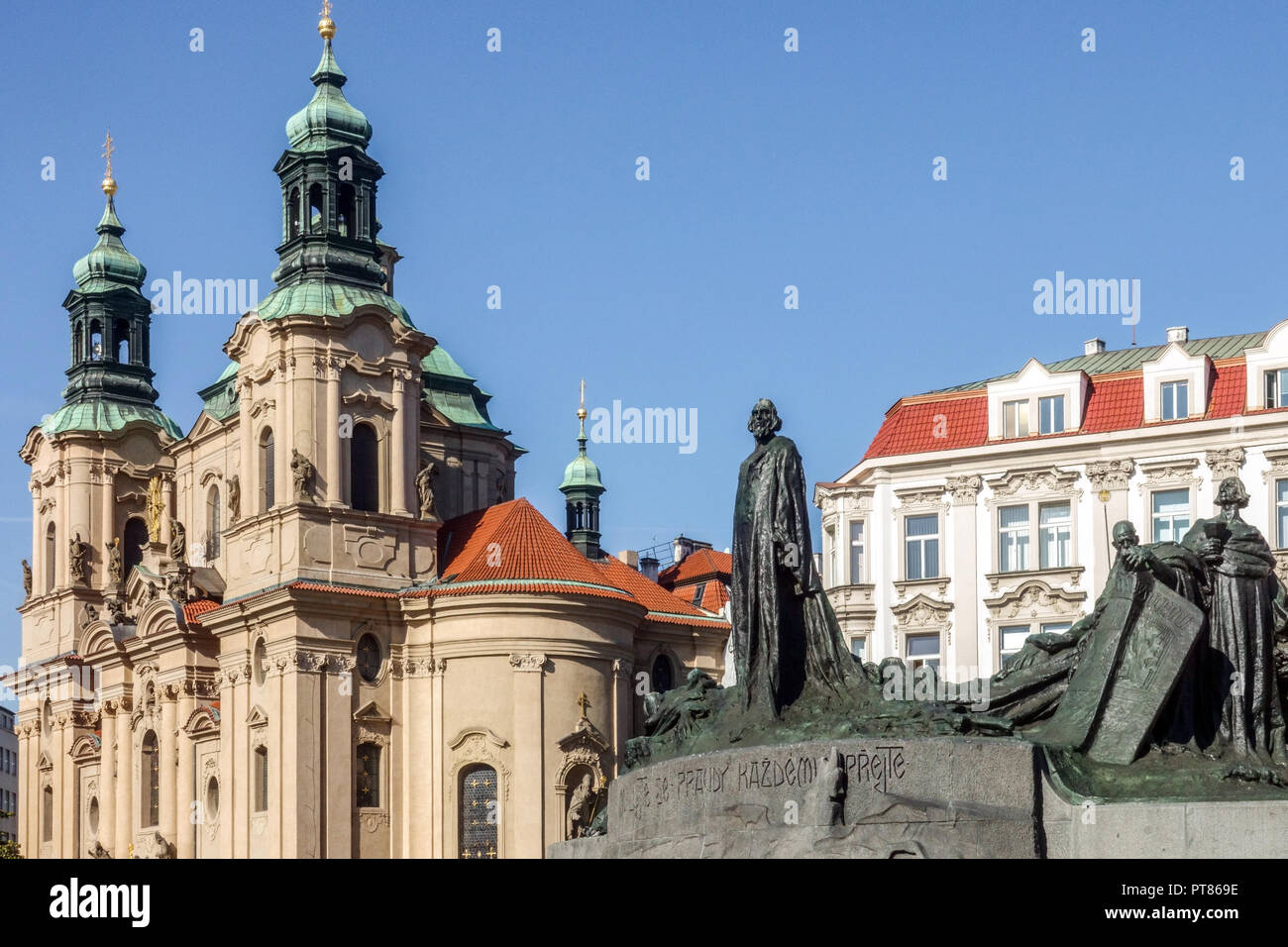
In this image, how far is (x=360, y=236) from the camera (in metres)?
61.5

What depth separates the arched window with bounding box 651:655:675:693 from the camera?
6253 cm

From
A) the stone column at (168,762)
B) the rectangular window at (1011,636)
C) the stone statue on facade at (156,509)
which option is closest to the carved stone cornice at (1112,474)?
the rectangular window at (1011,636)

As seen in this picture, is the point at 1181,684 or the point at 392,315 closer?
the point at 1181,684

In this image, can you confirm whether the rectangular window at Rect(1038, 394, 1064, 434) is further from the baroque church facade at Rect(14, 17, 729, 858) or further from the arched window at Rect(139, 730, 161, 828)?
the arched window at Rect(139, 730, 161, 828)

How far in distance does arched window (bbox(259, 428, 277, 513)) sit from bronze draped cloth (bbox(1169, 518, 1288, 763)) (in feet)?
141

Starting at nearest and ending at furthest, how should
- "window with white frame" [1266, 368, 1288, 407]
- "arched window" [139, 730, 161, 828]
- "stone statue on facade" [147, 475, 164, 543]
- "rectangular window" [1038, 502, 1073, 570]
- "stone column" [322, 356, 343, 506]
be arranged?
1. "window with white frame" [1266, 368, 1288, 407]
2. "rectangular window" [1038, 502, 1073, 570]
3. "stone column" [322, 356, 343, 506]
4. "arched window" [139, 730, 161, 828]
5. "stone statue on facade" [147, 475, 164, 543]

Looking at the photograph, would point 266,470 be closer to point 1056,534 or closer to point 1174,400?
point 1056,534

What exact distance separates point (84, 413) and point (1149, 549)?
58060 mm

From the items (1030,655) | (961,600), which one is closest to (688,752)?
(1030,655)

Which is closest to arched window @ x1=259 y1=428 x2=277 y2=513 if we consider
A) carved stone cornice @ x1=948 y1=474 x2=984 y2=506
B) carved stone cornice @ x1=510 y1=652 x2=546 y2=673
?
carved stone cornice @ x1=510 y1=652 x2=546 y2=673

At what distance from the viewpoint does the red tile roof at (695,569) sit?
74.8 m

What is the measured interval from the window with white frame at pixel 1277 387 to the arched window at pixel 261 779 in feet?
88.5

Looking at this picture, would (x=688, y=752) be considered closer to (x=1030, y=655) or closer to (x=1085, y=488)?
(x=1030, y=655)

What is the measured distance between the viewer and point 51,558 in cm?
7225
